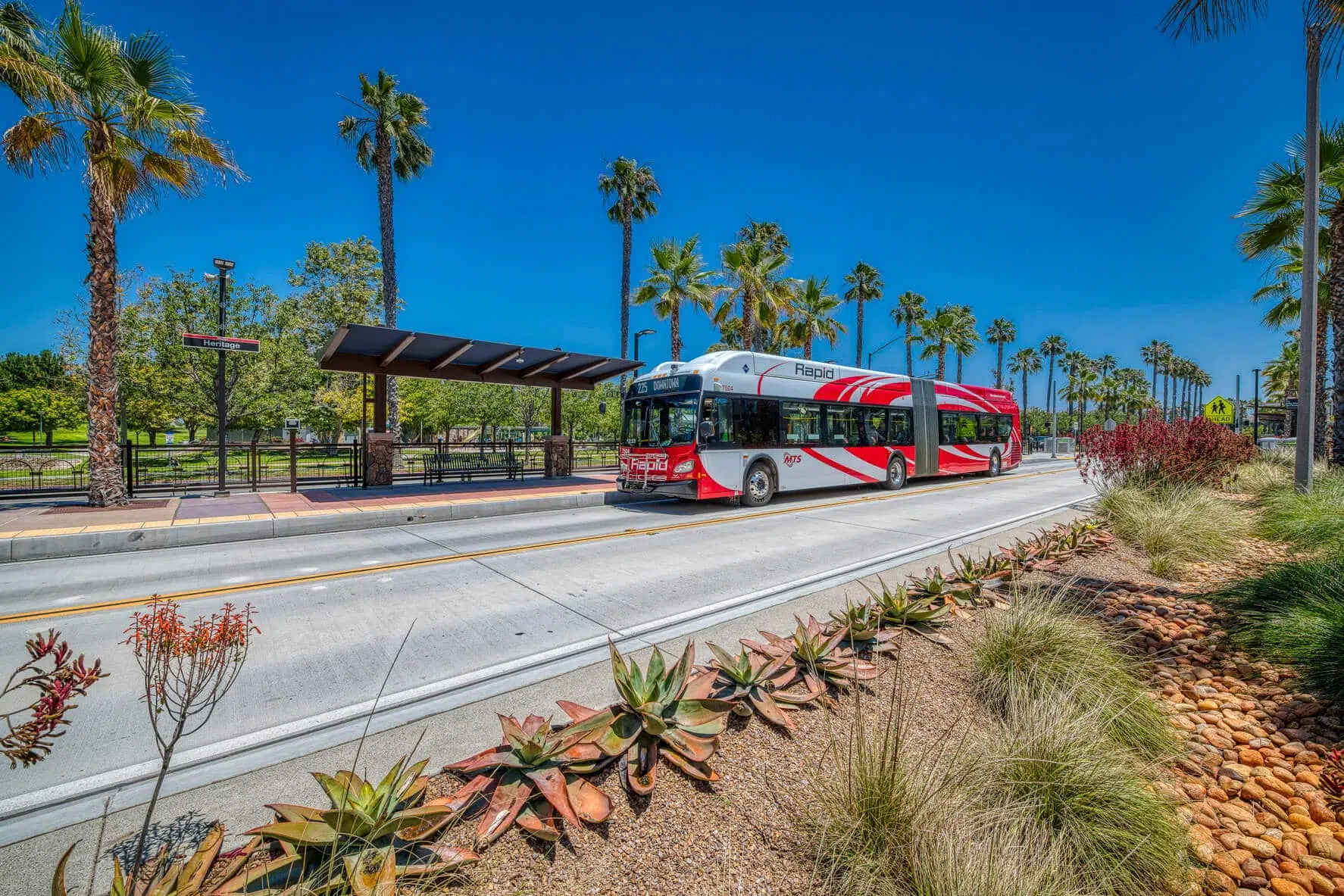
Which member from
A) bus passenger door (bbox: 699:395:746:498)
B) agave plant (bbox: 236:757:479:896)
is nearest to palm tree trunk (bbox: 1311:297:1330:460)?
bus passenger door (bbox: 699:395:746:498)

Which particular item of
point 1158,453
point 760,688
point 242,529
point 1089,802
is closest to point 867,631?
point 760,688

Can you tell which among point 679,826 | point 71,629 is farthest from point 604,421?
point 679,826

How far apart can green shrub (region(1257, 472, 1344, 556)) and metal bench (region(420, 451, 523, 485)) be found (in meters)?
18.3

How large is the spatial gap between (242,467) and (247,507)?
350 inches

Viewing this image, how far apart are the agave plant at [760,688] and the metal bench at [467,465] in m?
16.6

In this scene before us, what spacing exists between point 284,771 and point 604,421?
4453cm

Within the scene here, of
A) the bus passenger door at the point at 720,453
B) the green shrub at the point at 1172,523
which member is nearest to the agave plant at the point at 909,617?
the green shrub at the point at 1172,523

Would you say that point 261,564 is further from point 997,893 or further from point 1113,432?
point 1113,432

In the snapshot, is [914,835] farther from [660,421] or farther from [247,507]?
[247,507]

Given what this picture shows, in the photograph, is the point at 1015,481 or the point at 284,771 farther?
the point at 1015,481

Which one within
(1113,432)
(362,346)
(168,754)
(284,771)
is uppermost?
(362,346)

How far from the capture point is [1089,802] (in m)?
2.66

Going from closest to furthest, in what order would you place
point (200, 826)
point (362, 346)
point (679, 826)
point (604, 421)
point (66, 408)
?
point (679, 826), point (200, 826), point (362, 346), point (604, 421), point (66, 408)

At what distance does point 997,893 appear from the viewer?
6.90 ft
